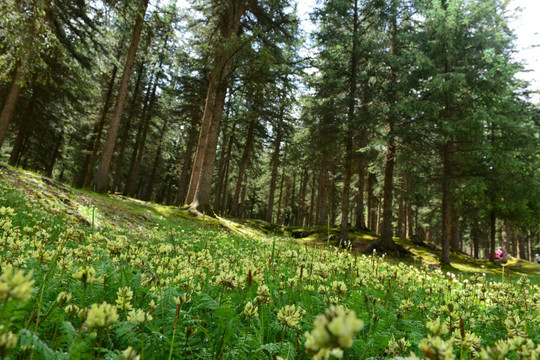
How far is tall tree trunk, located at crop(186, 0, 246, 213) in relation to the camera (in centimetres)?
1460

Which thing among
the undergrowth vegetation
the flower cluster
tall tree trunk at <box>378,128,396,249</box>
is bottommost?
the undergrowth vegetation

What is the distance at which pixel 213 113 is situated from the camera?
15.8 metres

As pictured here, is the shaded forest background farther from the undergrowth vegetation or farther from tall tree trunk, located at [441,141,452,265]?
the undergrowth vegetation

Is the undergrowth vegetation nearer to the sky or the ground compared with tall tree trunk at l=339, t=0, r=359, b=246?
nearer to the ground

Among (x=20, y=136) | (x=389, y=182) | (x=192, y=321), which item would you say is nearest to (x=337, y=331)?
(x=192, y=321)

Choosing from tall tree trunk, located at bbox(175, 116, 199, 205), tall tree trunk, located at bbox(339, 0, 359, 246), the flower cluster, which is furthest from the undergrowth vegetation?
tall tree trunk, located at bbox(175, 116, 199, 205)

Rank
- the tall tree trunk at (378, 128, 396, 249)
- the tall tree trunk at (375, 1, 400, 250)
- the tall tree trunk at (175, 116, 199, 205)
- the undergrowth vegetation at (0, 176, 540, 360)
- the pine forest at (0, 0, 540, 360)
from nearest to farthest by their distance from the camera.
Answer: the undergrowth vegetation at (0, 176, 540, 360)
the pine forest at (0, 0, 540, 360)
the tall tree trunk at (375, 1, 400, 250)
the tall tree trunk at (378, 128, 396, 249)
the tall tree trunk at (175, 116, 199, 205)

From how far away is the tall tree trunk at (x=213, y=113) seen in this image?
14.6 m

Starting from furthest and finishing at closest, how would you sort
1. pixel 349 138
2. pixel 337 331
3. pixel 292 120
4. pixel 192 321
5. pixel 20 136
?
pixel 292 120
pixel 20 136
pixel 349 138
pixel 192 321
pixel 337 331

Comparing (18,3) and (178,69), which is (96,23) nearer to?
(178,69)

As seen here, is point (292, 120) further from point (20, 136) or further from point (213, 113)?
point (20, 136)

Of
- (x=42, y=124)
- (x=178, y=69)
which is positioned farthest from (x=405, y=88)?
(x=42, y=124)

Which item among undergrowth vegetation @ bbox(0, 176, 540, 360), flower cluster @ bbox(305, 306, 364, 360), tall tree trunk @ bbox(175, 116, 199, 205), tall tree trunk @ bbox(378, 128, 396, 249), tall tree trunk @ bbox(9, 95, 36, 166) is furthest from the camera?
tall tree trunk @ bbox(175, 116, 199, 205)

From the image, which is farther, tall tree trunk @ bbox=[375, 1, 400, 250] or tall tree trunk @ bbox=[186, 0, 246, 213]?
tall tree trunk @ bbox=[375, 1, 400, 250]
